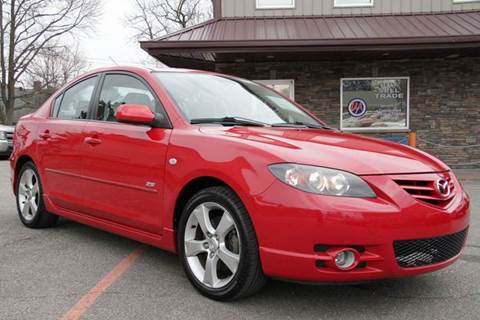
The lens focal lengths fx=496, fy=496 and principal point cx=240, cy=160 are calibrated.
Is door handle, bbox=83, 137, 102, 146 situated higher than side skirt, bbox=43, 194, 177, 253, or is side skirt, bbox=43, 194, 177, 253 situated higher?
door handle, bbox=83, 137, 102, 146

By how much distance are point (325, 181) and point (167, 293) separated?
53.8 inches

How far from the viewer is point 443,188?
3.08 meters

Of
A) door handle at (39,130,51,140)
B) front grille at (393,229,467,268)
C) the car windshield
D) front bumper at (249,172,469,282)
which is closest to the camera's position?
front bumper at (249,172,469,282)

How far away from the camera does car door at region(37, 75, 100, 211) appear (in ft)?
14.4

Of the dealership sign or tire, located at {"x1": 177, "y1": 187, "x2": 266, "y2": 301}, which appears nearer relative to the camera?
tire, located at {"x1": 177, "y1": 187, "x2": 266, "y2": 301}

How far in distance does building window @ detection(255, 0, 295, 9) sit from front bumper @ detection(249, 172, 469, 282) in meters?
10.7

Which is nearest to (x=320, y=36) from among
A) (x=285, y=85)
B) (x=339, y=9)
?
(x=285, y=85)

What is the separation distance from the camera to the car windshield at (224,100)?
12.5 feet

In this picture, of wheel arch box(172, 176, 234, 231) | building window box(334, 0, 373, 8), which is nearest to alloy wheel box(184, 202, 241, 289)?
wheel arch box(172, 176, 234, 231)

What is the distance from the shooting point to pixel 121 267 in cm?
392

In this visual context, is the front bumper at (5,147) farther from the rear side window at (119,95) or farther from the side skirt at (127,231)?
the rear side window at (119,95)

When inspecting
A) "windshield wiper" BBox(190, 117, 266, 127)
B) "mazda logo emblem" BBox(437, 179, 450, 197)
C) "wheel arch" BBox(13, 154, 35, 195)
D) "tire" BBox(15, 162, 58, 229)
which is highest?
"windshield wiper" BBox(190, 117, 266, 127)

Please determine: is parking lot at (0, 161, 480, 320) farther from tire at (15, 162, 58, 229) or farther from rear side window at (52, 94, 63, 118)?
rear side window at (52, 94, 63, 118)

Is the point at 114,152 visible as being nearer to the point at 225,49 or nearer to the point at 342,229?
the point at 342,229
